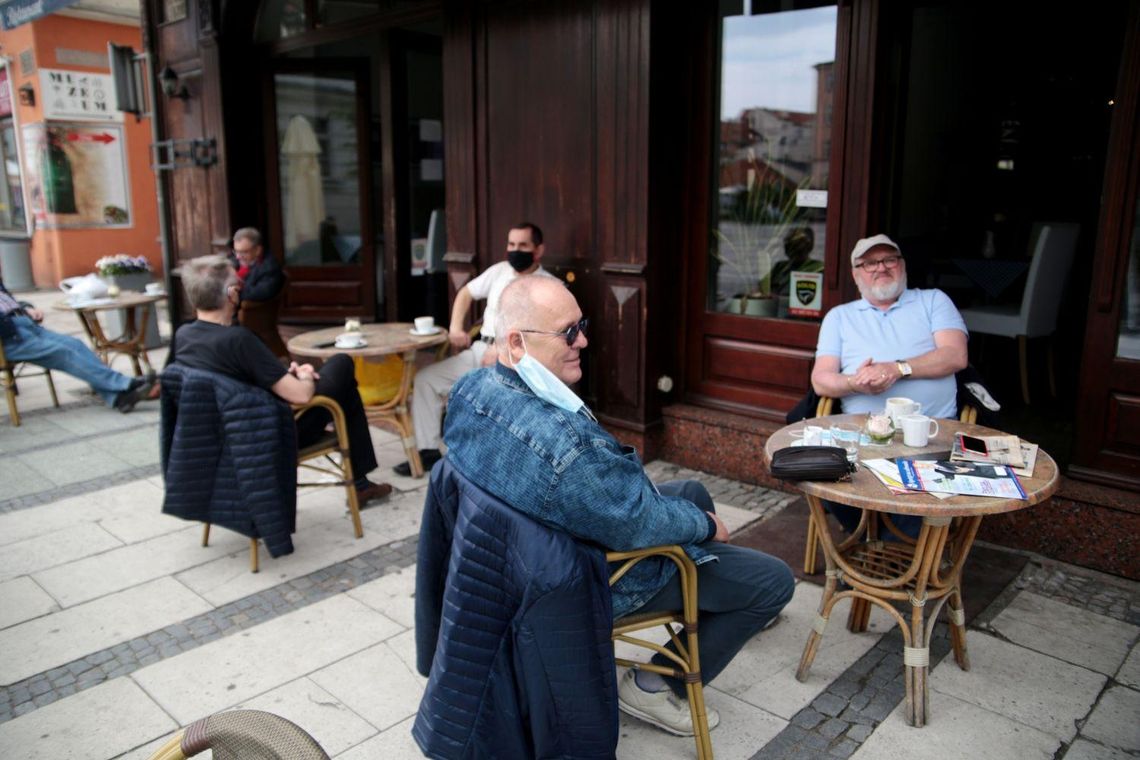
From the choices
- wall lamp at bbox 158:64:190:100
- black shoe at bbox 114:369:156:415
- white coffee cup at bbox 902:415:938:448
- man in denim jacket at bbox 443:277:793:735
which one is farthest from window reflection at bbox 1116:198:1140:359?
wall lamp at bbox 158:64:190:100

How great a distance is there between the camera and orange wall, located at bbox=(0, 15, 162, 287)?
13.0m

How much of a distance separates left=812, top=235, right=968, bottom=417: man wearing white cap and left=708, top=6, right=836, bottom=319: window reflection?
1020 mm

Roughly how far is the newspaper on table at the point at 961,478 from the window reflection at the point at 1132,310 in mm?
1410

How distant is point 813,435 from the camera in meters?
2.88

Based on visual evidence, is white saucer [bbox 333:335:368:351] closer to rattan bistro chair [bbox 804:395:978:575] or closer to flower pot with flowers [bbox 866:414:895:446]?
rattan bistro chair [bbox 804:395:978:575]

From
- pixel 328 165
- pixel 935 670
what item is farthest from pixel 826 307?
pixel 328 165

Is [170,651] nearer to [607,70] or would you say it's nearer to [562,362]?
[562,362]

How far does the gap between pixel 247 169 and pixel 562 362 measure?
6.28 meters

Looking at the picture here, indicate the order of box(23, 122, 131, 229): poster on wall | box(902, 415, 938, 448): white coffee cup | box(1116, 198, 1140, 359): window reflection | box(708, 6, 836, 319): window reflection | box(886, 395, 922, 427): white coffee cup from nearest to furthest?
box(902, 415, 938, 448): white coffee cup
box(886, 395, 922, 427): white coffee cup
box(1116, 198, 1140, 359): window reflection
box(708, 6, 836, 319): window reflection
box(23, 122, 131, 229): poster on wall

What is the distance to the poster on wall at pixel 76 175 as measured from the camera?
1341 centimetres

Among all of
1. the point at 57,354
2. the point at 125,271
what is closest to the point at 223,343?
the point at 57,354

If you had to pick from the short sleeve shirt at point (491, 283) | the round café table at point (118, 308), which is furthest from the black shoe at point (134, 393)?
the short sleeve shirt at point (491, 283)

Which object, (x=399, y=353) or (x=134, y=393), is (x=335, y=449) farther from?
(x=134, y=393)

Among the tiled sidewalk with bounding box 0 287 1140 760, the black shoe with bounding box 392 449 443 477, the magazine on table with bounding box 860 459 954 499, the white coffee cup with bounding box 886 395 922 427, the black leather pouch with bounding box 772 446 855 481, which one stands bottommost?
the tiled sidewalk with bounding box 0 287 1140 760
